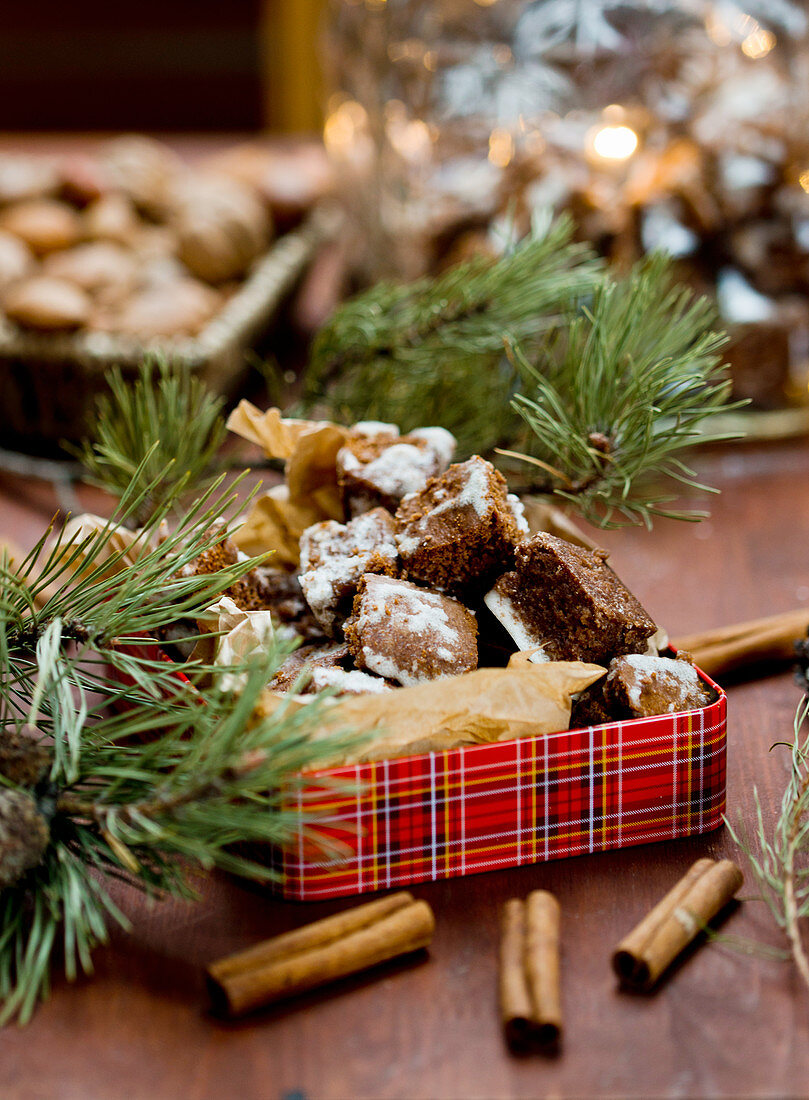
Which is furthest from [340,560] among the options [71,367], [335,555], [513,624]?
[71,367]

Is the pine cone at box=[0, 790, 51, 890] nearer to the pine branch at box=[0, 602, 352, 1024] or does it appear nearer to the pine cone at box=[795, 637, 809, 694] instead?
the pine branch at box=[0, 602, 352, 1024]

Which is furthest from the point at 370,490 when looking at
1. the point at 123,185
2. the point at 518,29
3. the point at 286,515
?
the point at 123,185

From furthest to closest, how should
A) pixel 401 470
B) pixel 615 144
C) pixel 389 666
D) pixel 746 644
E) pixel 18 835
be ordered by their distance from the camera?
1. pixel 615 144
2. pixel 746 644
3. pixel 401 470
4. pixel 389 666
5. pixel 18 835

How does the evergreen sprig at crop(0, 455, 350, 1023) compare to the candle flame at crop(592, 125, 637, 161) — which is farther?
the candle flame at crop(592, 125, 637, 161)

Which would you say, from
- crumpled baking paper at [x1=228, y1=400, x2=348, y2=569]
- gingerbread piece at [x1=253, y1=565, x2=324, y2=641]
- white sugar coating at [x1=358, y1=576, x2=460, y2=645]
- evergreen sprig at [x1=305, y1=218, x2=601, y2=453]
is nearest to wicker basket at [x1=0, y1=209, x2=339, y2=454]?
evergreen sprig at [x1=305, y1=218, x2=601, y2=453]

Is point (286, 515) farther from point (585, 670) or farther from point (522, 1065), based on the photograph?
point (522, 1065)

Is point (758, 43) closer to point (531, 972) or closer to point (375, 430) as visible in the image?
point (375, 430)
